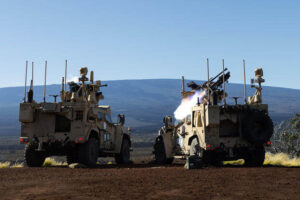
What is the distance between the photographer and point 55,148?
52.7 ft

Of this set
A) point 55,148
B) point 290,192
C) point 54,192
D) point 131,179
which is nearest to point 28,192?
point 54,192

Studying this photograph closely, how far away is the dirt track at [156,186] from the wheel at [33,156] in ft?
12.5

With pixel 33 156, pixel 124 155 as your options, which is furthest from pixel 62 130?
pixel 124 155

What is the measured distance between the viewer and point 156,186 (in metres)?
9.48

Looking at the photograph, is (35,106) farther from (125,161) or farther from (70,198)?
(70,198)

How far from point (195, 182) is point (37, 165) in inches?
328

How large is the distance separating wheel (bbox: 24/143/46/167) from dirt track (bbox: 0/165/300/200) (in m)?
3.81

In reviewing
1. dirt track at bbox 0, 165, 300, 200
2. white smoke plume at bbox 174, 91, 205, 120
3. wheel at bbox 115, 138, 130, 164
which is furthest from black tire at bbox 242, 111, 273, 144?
wheel at bbox 115, 138, 130, 164

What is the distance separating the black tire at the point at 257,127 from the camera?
1523cm

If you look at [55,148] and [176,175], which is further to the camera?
[55,148]

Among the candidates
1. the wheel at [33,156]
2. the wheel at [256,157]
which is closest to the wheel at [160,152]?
the wheel at [256,157]

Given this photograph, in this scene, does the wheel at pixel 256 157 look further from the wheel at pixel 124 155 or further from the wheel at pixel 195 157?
the wheel at pixel 124 155

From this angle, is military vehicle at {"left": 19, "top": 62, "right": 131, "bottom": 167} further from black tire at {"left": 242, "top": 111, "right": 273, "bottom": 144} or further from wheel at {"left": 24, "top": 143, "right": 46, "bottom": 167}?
black tire at {"left": 242, "top": 111, "right": 273, "bottom": 144}

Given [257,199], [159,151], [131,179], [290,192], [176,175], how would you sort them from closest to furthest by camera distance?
[257,199], [290,192], [131,179], [176,175], [159,151]
